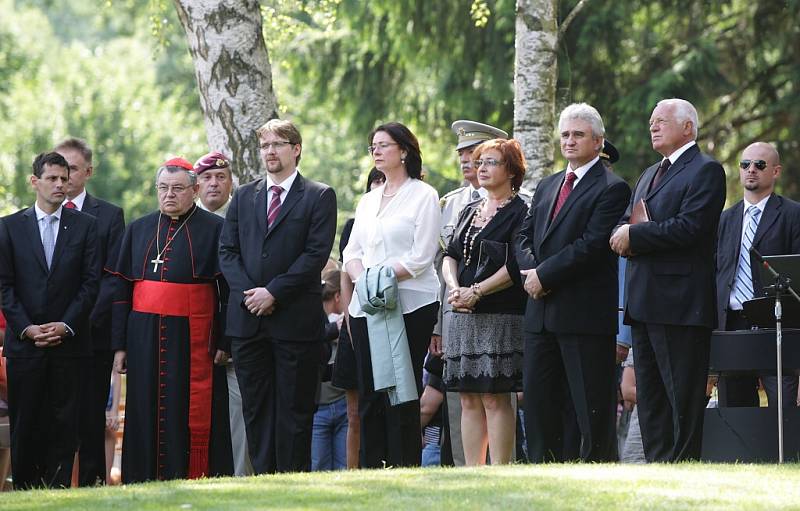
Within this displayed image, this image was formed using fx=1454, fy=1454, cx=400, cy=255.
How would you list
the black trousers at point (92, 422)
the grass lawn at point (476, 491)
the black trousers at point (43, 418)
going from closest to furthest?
the grass lawn at point (476, 491) < the black trousers at point (43, 418) < the black trousers at point (92, 422)

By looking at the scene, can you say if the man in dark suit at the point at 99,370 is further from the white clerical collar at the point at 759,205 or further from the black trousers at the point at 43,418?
the white clerical collar at the point at 759,205

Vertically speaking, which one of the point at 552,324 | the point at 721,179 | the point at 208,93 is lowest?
the point at 552,324

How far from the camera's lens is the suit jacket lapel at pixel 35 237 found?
1051 cm

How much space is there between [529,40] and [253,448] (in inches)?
199

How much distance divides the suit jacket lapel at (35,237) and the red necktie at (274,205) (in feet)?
5.68

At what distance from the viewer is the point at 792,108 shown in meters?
18.8

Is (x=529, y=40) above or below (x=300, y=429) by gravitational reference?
above

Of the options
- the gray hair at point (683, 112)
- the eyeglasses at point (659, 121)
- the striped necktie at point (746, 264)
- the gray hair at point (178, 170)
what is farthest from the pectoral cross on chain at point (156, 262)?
the striped necktie at point (746, 264)

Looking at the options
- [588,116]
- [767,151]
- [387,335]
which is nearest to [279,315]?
[387,335]

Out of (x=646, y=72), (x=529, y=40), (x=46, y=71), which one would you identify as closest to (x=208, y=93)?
(x=529, y=40)

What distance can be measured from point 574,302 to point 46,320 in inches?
151

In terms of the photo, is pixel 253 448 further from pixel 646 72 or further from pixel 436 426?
pixel 646 72

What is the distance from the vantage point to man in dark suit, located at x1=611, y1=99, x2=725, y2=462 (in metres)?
8.99

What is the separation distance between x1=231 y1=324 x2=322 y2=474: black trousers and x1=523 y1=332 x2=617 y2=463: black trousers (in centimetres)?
156
